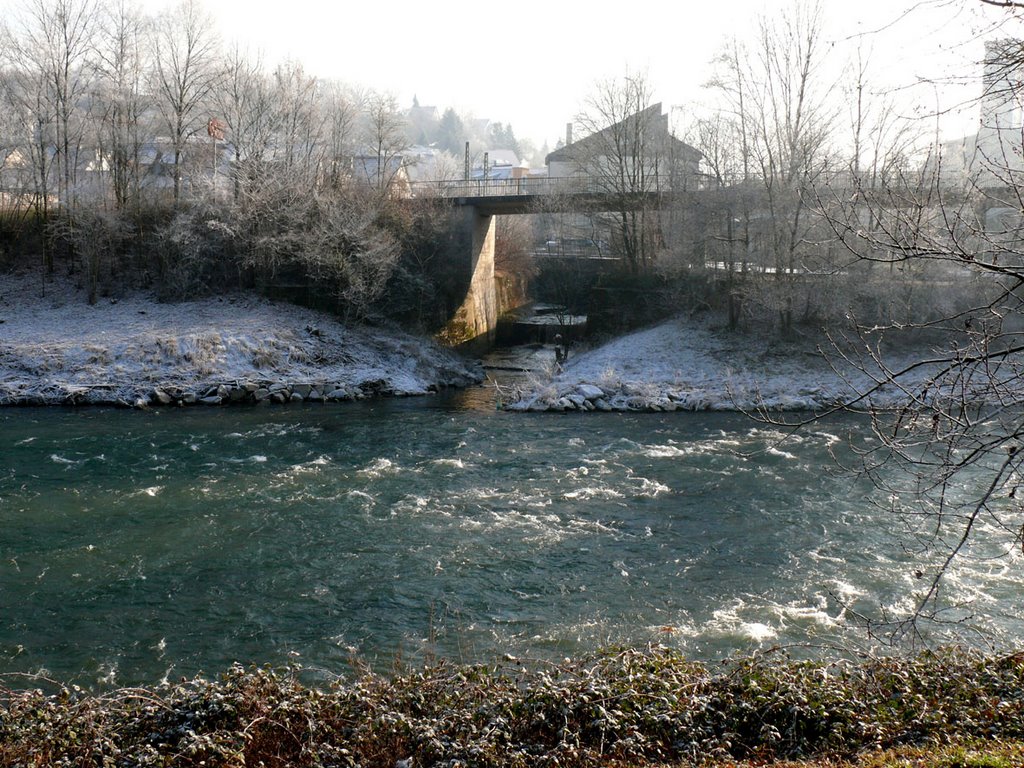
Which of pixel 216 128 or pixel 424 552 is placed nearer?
pixel 424 552

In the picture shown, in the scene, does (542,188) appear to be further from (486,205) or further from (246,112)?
(246,112)

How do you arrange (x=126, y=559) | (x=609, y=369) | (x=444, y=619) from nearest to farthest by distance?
(x=444, y=619), (x=126, y=559), (x=609, y=369)

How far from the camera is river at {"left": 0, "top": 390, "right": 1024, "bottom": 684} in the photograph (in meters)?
9.55

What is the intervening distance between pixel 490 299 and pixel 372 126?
43.5 ft

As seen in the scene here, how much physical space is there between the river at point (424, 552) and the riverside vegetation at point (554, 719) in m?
1.34

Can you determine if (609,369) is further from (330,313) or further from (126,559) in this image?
(126,559)

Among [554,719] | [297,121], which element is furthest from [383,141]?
[554,719]

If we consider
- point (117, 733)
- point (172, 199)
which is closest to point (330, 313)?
point (172, 199)

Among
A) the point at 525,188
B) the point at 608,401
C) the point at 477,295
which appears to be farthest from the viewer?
the point at 477,295

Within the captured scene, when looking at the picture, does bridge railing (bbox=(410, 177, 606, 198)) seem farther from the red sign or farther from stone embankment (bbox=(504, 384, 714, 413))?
stone embankment (bbox=(504, 384, 714, 413))

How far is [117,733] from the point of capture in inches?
255

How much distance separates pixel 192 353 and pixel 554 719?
2369 centimetres

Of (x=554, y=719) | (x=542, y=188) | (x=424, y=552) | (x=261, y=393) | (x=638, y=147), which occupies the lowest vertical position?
(x=424, y=552)

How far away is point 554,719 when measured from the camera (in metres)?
6.69
